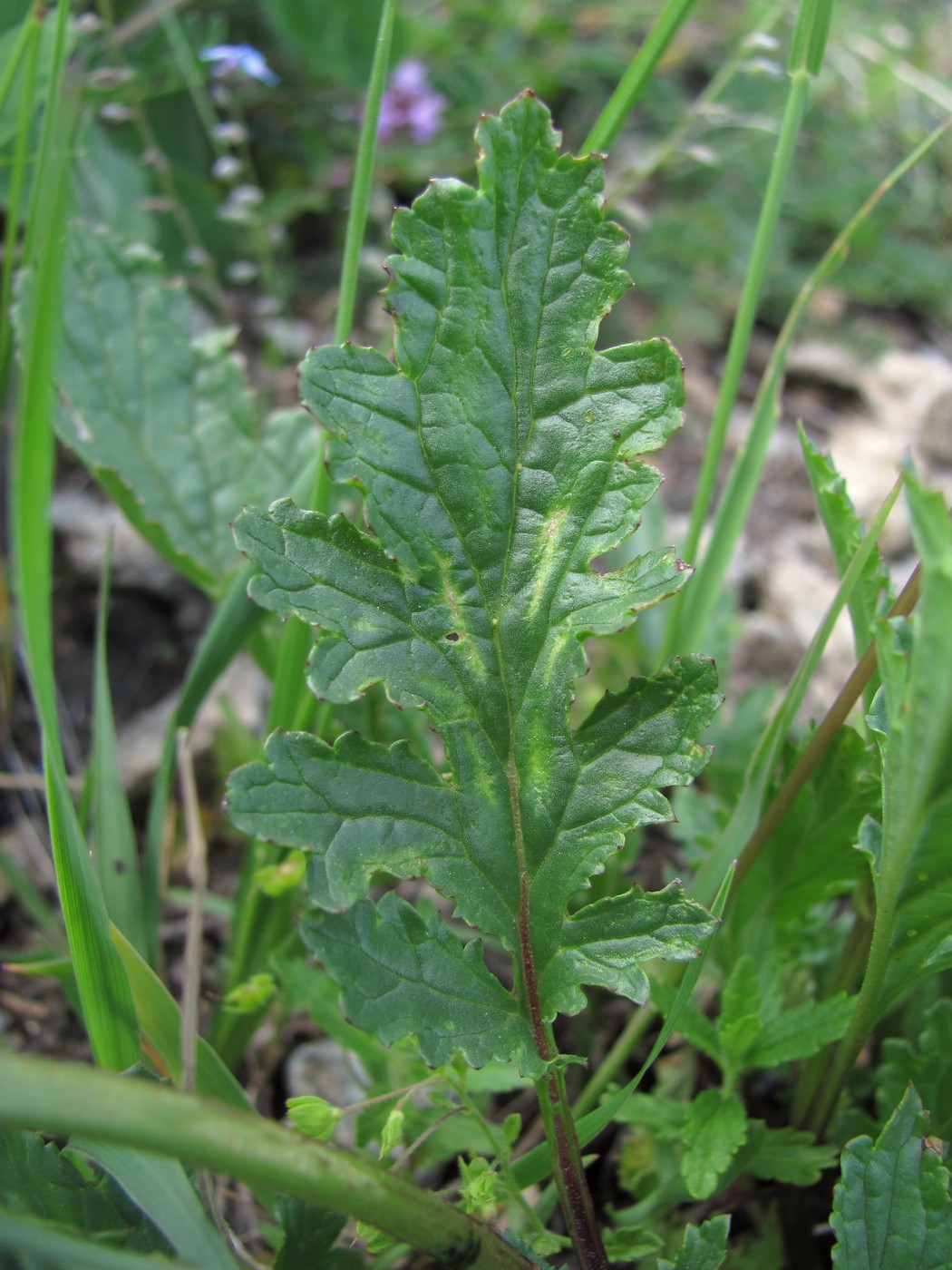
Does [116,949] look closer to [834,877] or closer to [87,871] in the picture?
[87,871]

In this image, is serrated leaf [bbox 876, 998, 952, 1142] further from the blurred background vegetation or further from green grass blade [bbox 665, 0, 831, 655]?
the blurred background vegetation

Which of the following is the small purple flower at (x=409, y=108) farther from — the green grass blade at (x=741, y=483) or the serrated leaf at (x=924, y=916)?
the serrated leaf at (x=924, y=916)

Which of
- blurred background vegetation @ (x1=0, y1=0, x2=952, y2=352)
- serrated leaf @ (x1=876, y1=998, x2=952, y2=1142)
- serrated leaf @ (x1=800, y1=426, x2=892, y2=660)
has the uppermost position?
blurred background vegetation @ (x1=0, y1=0, x2=952, y2=352)

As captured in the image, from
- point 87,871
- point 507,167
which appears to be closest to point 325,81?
point 507,167

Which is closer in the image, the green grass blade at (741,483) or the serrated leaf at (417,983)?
the serrated leaf at (417,983)

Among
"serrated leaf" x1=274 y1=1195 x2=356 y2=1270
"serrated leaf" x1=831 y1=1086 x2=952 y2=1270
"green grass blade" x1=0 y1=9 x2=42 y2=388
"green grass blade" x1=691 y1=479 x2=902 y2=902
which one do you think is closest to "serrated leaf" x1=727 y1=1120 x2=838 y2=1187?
"serrated leaf" x1=831 y1=1086 x2=952 y2=1270

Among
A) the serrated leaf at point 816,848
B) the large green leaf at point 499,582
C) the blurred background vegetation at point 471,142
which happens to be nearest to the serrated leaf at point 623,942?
the large green leaf at point 499,582

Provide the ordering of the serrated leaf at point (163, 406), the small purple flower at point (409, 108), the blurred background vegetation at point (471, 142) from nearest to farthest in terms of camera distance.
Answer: the serrated leaf at point (163, 406)
the blurred background vegetation at point (471, 142)
the small purple flower at point (409, 108)
